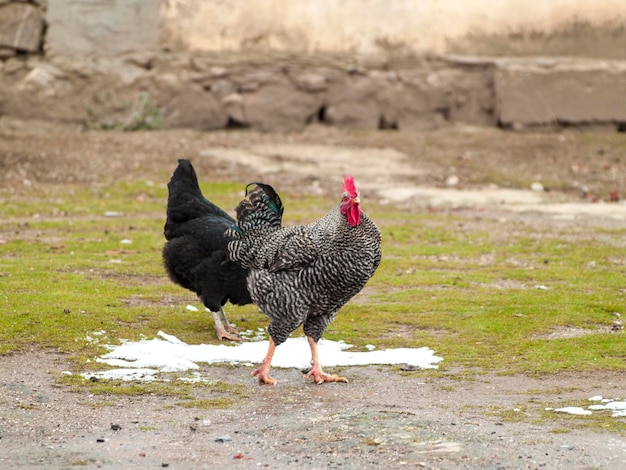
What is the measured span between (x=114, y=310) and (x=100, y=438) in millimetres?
4053

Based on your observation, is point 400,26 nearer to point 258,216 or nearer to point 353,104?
point 353,104

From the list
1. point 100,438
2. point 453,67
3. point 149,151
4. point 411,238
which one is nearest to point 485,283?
point 411,238

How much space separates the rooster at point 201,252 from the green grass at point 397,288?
40 cm

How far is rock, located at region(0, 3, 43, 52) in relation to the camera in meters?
22.7

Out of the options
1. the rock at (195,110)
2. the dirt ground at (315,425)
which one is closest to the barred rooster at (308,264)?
the dirt ground at (315,425)

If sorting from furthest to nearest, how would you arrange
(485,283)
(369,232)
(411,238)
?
(411,238), (485,283), (369,232)

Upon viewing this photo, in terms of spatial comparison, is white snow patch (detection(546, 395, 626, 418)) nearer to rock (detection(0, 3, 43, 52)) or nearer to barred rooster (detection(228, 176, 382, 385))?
barred rooster (detection(228, 176, 382, 385))

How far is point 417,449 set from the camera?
6.88 metres

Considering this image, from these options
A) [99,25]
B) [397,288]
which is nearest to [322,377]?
[397,288]

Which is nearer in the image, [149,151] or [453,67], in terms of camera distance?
[149,151]

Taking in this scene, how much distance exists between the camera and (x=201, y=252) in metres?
10.8

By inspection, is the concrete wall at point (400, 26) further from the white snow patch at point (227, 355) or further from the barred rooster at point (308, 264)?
the barred rooster at point (308, 264)

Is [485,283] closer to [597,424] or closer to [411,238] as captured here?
[411,238]

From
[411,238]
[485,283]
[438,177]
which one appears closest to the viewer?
[485,283]
